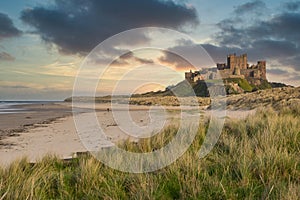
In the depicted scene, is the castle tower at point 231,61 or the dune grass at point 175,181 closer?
the dune grass at point 175,181

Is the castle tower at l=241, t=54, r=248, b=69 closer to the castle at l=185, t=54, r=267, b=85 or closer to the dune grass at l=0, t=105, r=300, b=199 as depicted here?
the castle at l=185, t=54, r=267, b=85

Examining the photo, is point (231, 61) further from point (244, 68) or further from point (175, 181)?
point (175, 181)

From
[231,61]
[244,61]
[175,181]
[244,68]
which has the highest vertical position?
[244,61]

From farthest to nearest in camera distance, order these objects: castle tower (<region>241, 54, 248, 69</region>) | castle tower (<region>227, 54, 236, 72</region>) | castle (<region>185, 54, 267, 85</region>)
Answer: castle tower (<region>241, 54, 248, 69</region>) < castle tower (<region>227, 54, 236, 72</region>) < castle (<region>185, 54, 267, 85</region>)

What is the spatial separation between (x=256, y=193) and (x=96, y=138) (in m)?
8.41

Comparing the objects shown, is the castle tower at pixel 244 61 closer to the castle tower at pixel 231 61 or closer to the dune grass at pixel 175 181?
the castle tower at pixel 231 61

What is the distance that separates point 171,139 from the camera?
7.79m

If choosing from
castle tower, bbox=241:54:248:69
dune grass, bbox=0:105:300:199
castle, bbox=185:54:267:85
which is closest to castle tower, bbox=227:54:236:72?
castle, bbox=185:54:267:85

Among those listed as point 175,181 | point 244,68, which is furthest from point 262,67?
point 175,181

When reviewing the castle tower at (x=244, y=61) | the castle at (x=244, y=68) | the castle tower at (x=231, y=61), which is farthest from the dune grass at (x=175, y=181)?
the castle tower at (x=244, y=61)

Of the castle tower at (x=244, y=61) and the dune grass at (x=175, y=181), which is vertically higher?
the castle tower at (x=244, y=61)

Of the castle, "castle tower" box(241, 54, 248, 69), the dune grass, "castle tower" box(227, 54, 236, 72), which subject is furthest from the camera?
"castle tower" box(241, 54, 248, 69)

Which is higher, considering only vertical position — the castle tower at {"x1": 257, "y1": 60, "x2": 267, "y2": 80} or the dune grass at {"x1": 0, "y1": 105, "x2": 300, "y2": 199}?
the castle tower at {"x1": 257, "y1": 60, "x2": 267, "y2": 80}

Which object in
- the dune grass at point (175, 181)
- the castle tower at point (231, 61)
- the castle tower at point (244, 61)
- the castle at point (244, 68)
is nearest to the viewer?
the dune grass at point (175, 181)
